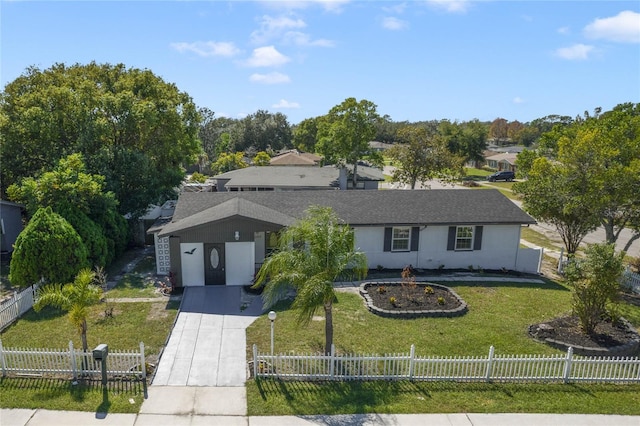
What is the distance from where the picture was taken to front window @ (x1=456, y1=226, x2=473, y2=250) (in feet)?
70.0

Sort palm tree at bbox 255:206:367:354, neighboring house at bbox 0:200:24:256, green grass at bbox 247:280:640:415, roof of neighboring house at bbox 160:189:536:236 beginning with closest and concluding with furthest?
green grass at bbox 247:280:640:415
palm tree at bbox 255:206:367:354
roof of neighboring house at bbox 160:189:536:236
neighboring house at bbox 0:200:24:256

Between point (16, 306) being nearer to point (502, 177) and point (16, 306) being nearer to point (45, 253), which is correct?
point (45, 253)

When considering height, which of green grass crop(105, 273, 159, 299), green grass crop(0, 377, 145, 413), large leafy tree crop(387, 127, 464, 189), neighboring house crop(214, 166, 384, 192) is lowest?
green grass crop(105, 273, 159, 299)

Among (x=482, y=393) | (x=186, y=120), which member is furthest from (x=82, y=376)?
(x=186, y=120)

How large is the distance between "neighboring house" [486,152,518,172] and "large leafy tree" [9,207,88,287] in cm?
6580

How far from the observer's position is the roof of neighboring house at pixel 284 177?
3622 cm

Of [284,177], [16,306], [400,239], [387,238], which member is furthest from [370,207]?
[284,177]

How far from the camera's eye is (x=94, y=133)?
24562mm

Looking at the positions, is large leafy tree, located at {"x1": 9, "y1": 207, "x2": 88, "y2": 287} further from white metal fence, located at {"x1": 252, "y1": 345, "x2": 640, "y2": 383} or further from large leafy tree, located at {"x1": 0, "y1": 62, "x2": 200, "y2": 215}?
white metal fence, located at {"x1": 252, "y1": 345, "x2": 640, "y2": 383}

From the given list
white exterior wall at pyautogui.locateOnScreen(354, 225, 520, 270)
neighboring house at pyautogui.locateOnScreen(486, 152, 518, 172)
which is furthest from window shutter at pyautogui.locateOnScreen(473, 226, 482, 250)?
neighboring house at pyautogui.locateOnScreen(486, 152, 518, 172)

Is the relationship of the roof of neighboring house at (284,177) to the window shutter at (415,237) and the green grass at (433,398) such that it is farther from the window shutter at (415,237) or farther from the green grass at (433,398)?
the green grass at (433,398)

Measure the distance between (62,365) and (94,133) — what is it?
54.3ft

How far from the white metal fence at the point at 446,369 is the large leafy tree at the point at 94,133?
17237 millimetres

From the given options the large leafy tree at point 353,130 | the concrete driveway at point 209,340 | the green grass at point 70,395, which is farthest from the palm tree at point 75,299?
the large leafy tree at point 353,130
